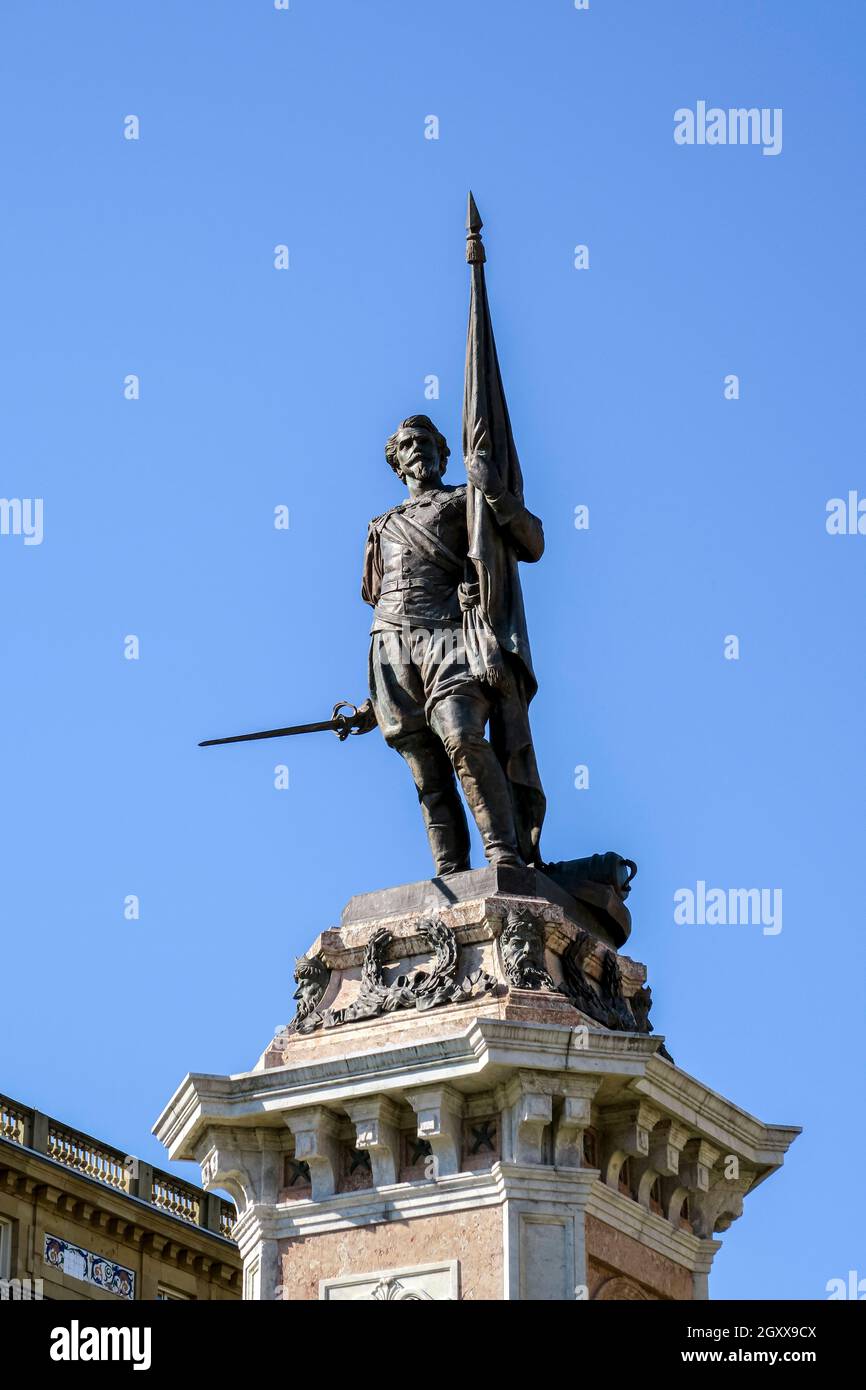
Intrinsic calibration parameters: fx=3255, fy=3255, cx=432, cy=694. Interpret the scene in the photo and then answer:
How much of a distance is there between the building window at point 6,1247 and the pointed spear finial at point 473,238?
34.7 meters

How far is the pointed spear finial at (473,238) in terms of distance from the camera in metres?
28.2

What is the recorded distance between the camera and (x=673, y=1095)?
25.5 metres

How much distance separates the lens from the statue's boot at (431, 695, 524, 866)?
26391 millimetres

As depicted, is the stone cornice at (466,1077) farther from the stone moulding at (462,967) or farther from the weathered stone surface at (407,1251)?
the weathered stone surface at (407,1251)

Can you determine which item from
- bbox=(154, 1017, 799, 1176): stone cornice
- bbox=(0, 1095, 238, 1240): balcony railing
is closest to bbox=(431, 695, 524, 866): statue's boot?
bbox=(154, 1017, 799, 1176): stone cornice

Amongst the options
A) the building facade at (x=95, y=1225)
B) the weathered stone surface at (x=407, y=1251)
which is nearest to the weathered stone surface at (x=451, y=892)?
the weathered stone surface at (x=407, y=1251)

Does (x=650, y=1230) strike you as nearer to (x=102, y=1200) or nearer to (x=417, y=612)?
(x=417, y=612)

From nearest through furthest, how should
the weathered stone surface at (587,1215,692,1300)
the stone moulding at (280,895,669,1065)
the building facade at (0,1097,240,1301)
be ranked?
the weathered stone surface at (587,1215,692,1300)
the stone moulding at (280,895,669,1065)
the building facade at (0,1097,240,1301)

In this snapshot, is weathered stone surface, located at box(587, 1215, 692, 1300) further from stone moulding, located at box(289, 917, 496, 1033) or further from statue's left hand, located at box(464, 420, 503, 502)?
statue's left hand, located at box(464, 420, 503, 502)

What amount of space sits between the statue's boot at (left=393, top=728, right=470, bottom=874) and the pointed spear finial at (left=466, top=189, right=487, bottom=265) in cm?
423

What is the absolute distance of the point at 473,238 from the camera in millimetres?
28219
